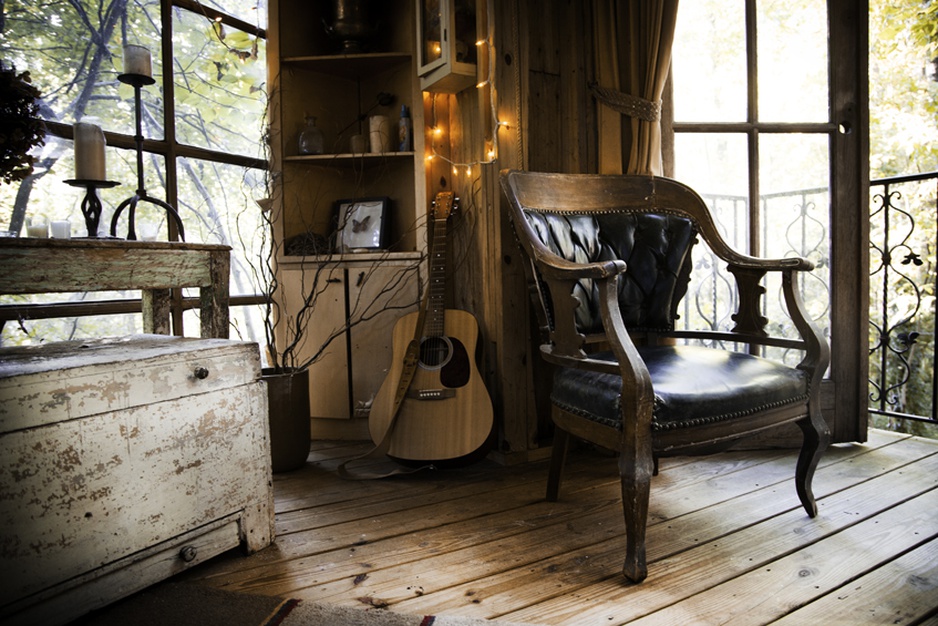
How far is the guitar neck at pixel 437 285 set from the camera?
2350 millimetres

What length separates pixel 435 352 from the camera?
7.69 feet

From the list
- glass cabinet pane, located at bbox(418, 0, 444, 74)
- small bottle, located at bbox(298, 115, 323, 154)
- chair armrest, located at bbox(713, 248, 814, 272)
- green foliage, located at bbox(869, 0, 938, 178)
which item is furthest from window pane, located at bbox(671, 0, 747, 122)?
green foliage, located at bbox(869, 0, 938, 178)

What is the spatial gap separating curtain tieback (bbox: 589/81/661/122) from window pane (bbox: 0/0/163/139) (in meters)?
1.87

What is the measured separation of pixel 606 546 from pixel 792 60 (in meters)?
2.12

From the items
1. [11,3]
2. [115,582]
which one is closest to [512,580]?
[115,582]

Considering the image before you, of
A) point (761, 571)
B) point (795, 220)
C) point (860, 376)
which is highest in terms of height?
point (795, 220)

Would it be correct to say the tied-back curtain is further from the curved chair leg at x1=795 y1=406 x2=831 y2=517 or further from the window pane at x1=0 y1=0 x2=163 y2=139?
the window pane at x1=0 y1=0 x2=163 y2=139

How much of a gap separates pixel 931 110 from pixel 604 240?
11.9ft

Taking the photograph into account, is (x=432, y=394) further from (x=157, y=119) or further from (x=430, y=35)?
(x=157, y=119)

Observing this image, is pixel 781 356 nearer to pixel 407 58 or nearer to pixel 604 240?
pixel 604 240

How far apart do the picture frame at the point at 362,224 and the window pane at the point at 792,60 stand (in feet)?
5.24

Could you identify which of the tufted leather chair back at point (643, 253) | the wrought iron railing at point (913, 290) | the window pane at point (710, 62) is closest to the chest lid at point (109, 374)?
the tufted leather chair back at point (643, 253)

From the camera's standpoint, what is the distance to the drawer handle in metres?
1.46

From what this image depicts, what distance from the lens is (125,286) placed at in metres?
1.60
